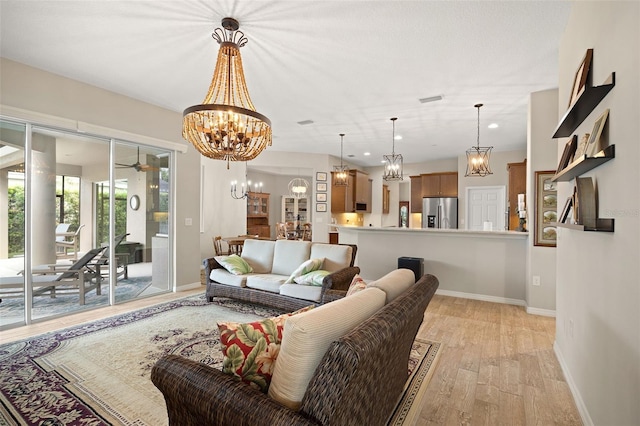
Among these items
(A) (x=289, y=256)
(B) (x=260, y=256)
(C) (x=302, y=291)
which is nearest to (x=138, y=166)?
(B) (x=260, y=256)

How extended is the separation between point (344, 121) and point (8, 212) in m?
4.63

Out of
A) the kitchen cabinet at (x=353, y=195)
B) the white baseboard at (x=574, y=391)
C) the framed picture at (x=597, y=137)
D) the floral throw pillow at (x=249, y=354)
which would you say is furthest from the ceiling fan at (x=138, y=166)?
the white baseboard at (x=574, y=391)

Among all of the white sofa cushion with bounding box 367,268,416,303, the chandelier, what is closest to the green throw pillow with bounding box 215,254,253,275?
the chandelier

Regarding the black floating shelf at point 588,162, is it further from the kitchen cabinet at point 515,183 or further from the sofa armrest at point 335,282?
the kitchen cabinet at point 515,183

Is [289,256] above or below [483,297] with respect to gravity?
above

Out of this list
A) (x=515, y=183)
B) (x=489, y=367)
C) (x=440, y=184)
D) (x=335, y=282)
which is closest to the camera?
(x=489, y=367)

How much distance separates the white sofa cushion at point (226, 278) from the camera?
4.08m

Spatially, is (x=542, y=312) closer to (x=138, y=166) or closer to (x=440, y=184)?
(x=440, y=184)

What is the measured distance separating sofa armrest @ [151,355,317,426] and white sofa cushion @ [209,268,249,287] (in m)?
2.67

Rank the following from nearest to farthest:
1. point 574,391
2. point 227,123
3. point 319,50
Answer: point 574,391 → point 227,123 → point 319,50

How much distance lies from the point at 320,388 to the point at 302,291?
259cm

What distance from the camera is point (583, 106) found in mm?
1843

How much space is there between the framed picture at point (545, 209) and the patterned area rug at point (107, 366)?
2178 mm

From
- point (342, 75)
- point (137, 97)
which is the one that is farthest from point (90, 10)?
point (342, 75)
